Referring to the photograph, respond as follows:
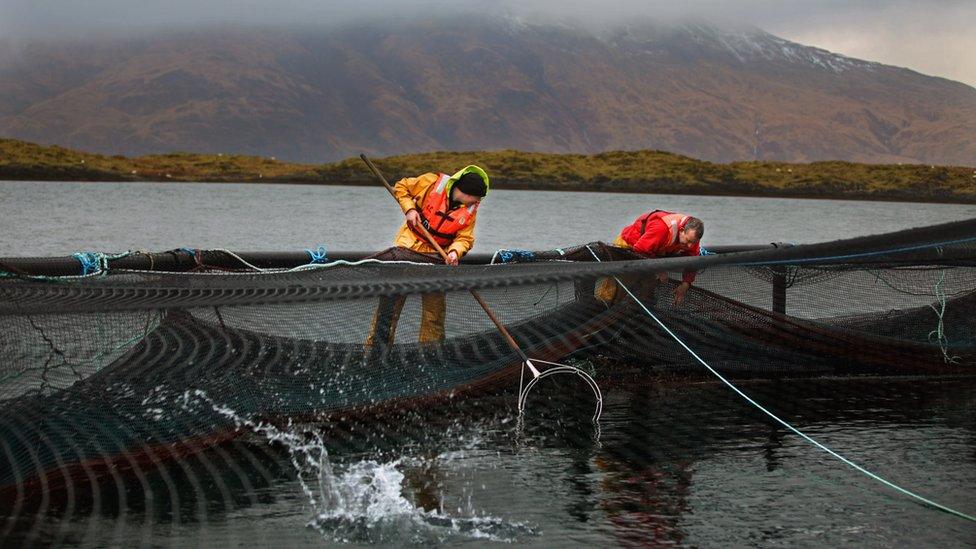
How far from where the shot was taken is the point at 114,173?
9619cm

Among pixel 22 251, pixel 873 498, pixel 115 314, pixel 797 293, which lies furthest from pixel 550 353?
pixel 22 251

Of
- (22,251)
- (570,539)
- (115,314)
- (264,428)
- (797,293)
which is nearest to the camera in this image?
(570,539)

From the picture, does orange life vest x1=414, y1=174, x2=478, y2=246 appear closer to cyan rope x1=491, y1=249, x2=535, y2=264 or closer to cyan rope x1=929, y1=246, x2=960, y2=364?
cyan rope x1=491, y1=249, x2=535, y2=264

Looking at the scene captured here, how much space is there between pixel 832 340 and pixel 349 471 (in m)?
4.93

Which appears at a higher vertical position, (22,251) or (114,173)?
(114,173)

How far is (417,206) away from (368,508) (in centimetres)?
368

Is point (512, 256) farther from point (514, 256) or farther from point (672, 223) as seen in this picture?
point (672, 223)

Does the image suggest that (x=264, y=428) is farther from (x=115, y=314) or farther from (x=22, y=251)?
(x=22, y=251)

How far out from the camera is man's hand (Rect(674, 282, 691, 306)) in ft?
29.1

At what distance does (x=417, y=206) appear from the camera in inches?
363

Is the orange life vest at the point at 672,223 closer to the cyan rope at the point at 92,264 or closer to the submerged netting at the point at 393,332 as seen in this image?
the submerged netting at the point at 393,332

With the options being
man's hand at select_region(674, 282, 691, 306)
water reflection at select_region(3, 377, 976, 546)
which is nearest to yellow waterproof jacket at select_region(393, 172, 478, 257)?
water reflection at select_region(3, 377, 976, 546)

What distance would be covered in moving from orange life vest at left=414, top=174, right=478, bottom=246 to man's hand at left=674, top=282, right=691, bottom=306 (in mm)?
1808

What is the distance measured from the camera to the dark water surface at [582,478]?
5746 millimetres
